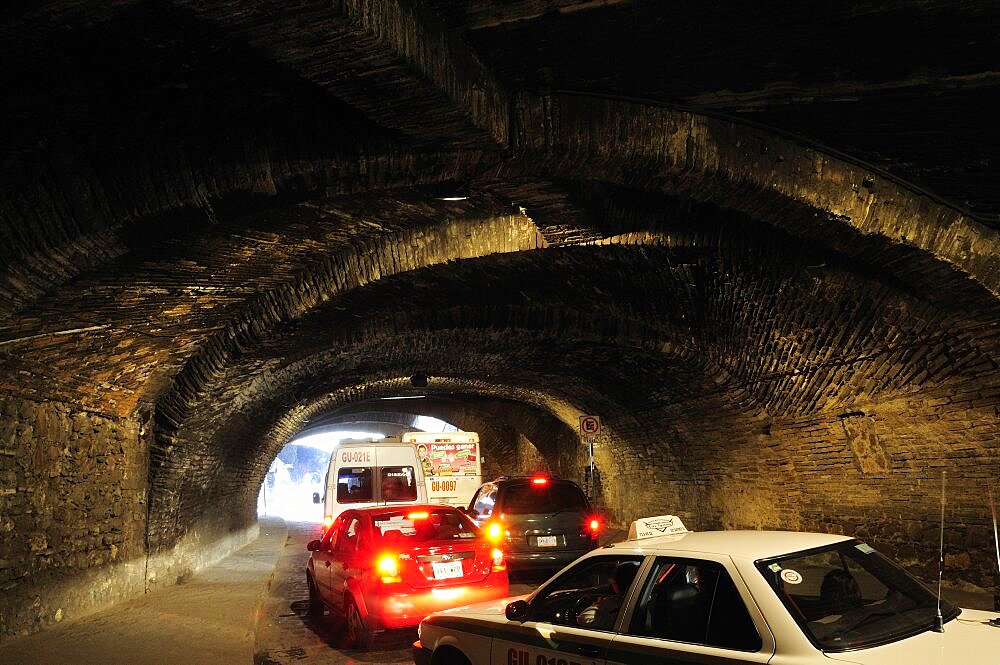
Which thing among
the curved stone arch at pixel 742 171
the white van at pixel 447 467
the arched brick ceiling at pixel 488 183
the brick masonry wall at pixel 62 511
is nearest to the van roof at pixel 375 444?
the arched brick ceiling at pixel 488 183

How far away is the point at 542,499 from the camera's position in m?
12.6

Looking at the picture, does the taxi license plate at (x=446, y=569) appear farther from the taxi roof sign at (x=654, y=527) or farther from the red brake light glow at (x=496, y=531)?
the red brake light glow at (x=496, y=531)

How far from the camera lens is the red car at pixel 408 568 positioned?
7.80 m

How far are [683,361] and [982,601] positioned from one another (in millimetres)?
5709

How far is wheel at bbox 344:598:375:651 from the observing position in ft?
26.5

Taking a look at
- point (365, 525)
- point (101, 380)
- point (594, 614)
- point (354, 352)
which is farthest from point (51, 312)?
point (354, 352)

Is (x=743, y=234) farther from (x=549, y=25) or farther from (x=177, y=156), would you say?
(x=177, y=156)

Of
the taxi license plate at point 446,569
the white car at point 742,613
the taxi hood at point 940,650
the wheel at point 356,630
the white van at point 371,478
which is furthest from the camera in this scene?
the white van at point 371,478

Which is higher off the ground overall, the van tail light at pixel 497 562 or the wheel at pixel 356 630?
the van tail light at pixel 497 562

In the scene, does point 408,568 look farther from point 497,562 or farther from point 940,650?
point 940,650

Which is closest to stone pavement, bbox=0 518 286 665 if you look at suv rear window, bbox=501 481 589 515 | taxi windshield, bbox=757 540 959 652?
suv rear window, bbox=501 481 589 515

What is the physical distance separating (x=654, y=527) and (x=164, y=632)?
5864mm

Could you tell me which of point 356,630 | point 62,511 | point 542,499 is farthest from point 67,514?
point 542,499

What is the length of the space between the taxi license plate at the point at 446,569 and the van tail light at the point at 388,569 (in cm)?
37
